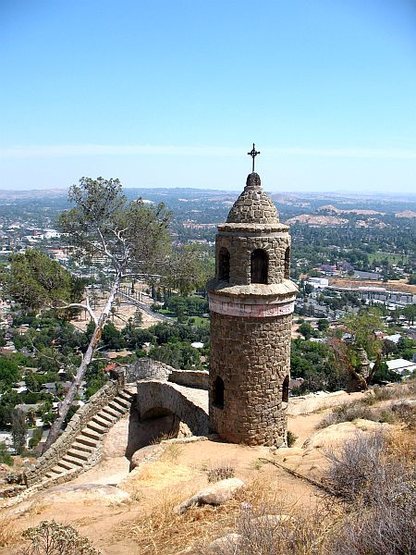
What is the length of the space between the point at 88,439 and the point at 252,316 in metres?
7.14

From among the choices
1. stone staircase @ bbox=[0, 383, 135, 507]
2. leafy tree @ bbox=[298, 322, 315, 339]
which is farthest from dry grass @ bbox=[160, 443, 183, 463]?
leafy tree @ bbox=[298, 322, 315, 339]

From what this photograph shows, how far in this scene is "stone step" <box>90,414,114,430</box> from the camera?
15890 millimetres

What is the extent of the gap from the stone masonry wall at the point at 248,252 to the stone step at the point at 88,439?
23.4 ft

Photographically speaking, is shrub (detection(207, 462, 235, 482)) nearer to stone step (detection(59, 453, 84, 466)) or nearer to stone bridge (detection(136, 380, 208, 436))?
stone bridge (detection(136, 380, 208, 436))

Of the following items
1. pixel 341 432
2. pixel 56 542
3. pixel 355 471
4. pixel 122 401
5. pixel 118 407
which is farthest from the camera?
pixel 122 401

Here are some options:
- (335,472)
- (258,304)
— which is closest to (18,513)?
(335,472)

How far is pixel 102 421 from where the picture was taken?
16.0 meters

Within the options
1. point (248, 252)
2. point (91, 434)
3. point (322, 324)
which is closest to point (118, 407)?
point (91, 434)

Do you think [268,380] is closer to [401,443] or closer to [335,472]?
[401,443]

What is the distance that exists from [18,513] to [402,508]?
632cm

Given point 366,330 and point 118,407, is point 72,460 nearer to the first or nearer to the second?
point 118,407

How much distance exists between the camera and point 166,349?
6481 cm

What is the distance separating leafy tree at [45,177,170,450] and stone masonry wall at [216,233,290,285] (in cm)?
796

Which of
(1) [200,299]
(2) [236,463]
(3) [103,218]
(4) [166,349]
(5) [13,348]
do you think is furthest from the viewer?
(1) [200,299]
